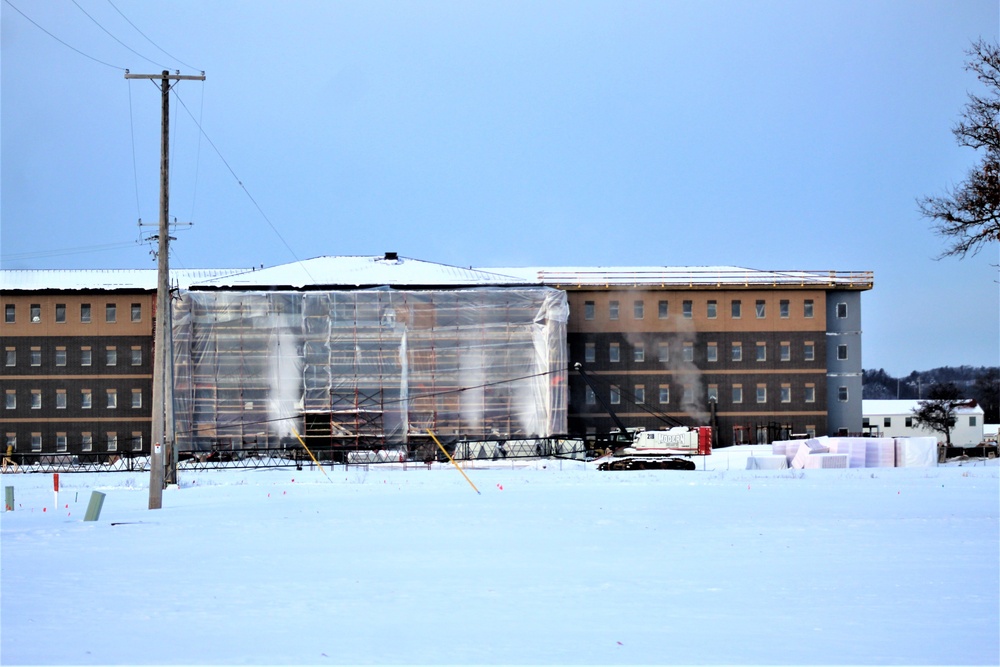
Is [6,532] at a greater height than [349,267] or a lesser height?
lesser

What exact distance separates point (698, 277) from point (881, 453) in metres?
28.2

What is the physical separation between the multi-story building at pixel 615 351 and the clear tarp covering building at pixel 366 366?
7.41m

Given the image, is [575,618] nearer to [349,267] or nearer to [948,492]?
[948,492]

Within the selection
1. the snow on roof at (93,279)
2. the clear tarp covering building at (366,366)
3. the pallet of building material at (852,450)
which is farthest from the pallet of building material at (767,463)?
the snow on roof at (93,279)

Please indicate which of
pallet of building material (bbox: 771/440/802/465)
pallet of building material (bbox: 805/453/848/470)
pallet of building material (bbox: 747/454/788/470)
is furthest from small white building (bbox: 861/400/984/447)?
pallet of building material (bbox: 747/454/788/470)

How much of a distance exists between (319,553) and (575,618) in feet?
23.2

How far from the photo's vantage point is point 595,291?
83.0 metres

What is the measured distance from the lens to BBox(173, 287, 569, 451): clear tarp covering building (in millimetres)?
69875

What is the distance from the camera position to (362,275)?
252 ft

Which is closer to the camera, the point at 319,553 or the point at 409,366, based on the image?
the point at 319,553

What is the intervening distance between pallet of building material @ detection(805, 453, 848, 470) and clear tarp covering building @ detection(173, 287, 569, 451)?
20063mm

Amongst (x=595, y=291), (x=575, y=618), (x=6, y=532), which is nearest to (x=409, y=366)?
(x=595, y=291)

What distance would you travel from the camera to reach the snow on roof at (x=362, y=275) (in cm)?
7525

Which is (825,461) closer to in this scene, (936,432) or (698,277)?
(698,277)
